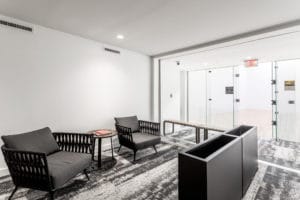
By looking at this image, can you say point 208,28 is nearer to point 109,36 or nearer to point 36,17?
point 109,36

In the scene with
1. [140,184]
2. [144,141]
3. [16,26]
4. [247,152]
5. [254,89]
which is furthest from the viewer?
[254,89]

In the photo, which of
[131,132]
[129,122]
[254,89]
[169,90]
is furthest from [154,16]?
[254,89]

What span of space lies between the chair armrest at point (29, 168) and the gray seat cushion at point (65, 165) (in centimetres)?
8

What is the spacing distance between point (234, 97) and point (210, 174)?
5.51m

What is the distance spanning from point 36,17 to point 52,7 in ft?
1.78

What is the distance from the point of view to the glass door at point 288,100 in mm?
4844

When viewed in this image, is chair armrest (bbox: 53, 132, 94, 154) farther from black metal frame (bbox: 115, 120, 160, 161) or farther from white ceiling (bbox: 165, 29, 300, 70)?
white ceiling (bbox: 165, 29, 300, 70)

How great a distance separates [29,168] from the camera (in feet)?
6.49

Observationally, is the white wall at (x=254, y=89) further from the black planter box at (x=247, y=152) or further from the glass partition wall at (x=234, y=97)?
the black planter box at (x=247, y=152)

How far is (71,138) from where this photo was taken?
278 cm

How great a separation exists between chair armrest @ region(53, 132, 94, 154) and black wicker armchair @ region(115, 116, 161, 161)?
2.68ft

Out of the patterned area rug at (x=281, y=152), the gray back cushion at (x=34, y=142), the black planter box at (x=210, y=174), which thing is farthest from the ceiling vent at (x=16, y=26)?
the patterned area rug at (x=281, y=152)

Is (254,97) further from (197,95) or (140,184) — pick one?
(140,184)

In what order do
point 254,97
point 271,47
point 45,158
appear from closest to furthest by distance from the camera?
point 45,158, point 271,47, point 254,97
